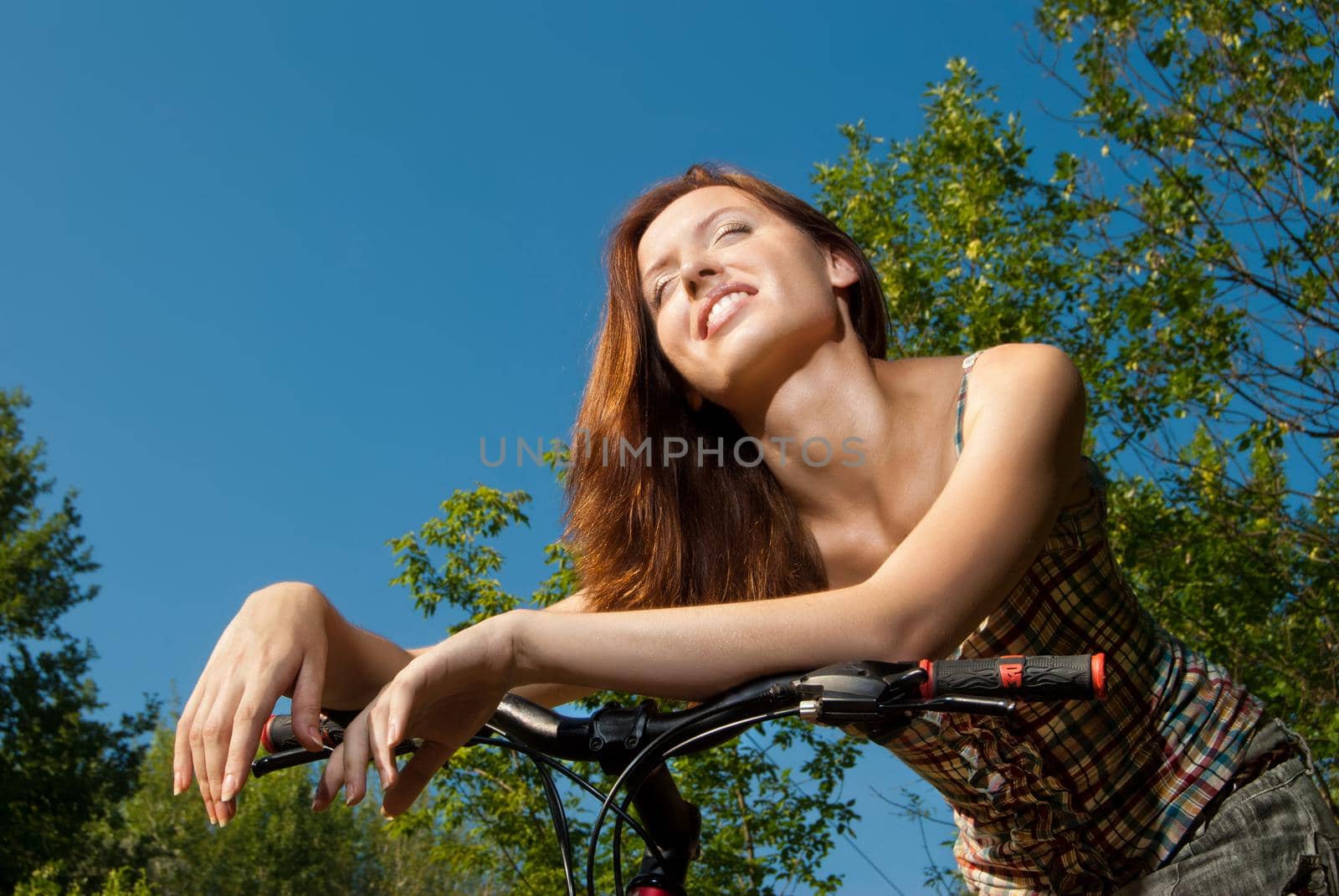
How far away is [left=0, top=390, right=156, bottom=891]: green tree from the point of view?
1936cm

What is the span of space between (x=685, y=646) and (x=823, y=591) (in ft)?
2.08

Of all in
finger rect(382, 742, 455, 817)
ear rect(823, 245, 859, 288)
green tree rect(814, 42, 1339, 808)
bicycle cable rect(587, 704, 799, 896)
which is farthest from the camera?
green tree rect(814, 42, 1339, 808)

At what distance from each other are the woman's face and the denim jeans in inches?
42.6

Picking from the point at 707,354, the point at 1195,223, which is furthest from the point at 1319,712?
the point at 707,354

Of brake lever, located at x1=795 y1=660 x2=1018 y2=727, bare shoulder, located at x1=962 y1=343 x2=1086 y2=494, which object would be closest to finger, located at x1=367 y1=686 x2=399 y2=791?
brake lever, located at x1=795 y1=660 x2=1018 y2=727

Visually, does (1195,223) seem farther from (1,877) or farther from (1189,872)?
(1,877)

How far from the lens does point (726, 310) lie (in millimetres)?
2256

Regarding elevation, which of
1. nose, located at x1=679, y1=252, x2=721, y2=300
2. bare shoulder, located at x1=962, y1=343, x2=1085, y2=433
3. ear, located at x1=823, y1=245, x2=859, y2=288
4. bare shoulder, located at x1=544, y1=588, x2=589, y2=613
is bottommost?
bare shoulder, located at x1=544, y1=588, x2=589, y2=613

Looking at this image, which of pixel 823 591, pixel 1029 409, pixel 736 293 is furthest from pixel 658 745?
pixel 736 293

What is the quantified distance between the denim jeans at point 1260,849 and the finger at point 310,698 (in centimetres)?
144

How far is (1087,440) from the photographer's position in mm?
7574

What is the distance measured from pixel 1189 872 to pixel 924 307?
20.0 ft

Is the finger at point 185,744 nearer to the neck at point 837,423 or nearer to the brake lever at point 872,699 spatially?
the brake lever at point 872,699

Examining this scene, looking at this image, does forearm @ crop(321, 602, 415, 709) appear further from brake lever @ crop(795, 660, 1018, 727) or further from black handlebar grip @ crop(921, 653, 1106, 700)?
black handlebar grip @ crop(921, 653, 1106, 700)
